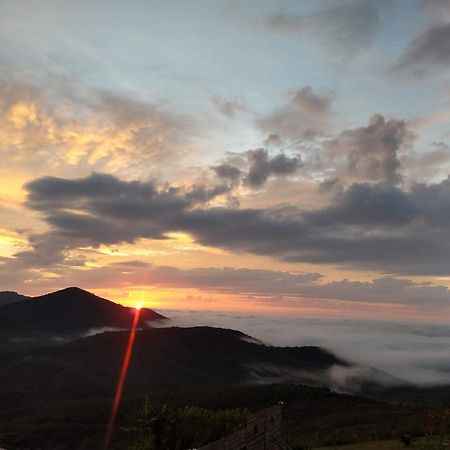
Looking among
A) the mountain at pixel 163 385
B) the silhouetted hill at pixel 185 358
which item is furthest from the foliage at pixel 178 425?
the silhouetted hill at pixel 185 358

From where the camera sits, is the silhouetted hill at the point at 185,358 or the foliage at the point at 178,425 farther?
the silhouetted hill at the point at 185,358

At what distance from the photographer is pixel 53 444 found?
65125 mm

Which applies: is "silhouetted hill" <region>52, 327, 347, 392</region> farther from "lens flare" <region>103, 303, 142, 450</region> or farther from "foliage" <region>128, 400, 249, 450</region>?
"foliage" <region>128, 400, 249, 450</region>

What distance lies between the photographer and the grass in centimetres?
1919

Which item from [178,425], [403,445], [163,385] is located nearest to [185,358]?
[163,385]

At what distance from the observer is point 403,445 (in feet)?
69.0

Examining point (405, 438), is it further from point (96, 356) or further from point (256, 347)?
point (256, 347)

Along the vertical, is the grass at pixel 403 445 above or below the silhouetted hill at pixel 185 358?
below

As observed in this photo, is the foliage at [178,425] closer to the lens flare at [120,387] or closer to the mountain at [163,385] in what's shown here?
the mountain at [163,385]

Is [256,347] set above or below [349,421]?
above

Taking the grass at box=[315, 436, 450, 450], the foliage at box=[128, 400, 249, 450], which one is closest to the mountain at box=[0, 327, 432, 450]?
the grass at box=[315, 436, 450, 450]

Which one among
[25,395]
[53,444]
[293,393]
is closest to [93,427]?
[53,444]

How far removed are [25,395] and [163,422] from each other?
109 m

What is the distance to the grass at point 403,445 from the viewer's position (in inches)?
755
